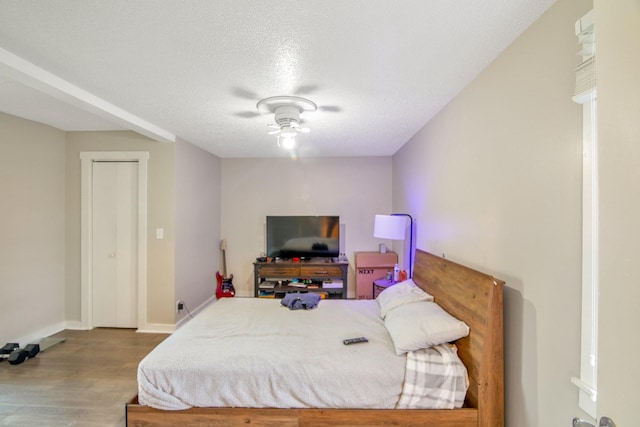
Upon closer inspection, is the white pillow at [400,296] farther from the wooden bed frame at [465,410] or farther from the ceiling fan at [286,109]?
the ceiling fan at [286,109]

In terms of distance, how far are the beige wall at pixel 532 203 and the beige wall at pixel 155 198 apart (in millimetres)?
3324

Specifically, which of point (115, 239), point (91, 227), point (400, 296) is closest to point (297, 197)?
point (115, 239)

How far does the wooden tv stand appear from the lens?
4156 mm

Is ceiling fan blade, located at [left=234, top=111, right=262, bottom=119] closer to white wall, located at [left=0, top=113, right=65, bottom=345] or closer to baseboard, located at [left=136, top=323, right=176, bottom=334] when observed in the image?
white wall, located at [left=0, top=113, right=65, bottom=345]

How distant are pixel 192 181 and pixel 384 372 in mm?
3428

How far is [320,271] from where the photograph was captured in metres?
4.21

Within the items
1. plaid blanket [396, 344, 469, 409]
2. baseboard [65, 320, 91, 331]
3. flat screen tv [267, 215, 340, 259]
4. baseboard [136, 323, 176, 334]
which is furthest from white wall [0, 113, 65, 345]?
plaid blanket [396, 344, 469, 409]

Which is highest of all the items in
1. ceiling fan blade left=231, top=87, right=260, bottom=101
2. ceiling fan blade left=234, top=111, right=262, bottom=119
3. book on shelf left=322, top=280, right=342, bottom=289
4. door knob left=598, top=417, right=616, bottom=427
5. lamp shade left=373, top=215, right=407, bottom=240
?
ceiling fan blade left=234, top=111, right=262, bottom=119

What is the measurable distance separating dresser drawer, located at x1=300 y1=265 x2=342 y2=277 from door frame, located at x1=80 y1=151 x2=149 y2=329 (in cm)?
216

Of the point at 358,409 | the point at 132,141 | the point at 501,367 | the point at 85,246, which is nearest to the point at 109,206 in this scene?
the point at 85,246

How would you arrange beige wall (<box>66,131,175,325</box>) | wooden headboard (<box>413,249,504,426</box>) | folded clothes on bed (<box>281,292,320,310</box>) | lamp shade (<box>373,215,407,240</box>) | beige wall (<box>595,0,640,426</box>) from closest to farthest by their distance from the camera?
1. beige wall (<box>595,0,640,426</box>)
2. wooden headboard (<box>413,249,504,426</box>)
3. folded clothes on bed (<box>281,292,320,310</box>)
4. lamp shade (<box>373,215,407,240</box>)
5. beige wall (<box>66,131,175,325</box>)

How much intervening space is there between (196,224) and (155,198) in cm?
69

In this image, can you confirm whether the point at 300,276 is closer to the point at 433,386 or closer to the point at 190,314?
the point at 190,314

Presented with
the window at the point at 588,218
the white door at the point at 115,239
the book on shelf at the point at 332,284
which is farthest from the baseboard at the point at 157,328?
the window at the point at 588,218
